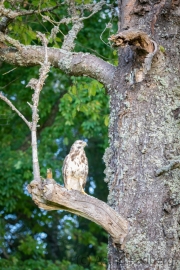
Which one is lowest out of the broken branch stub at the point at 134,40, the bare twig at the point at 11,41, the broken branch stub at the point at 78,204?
the broken branch stub at the point at 78,204

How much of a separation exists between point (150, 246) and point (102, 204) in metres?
0.41

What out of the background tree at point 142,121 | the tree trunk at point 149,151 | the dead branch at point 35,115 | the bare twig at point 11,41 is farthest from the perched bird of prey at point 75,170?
the dead branch at point 35,115

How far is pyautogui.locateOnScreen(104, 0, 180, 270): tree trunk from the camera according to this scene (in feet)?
14.2

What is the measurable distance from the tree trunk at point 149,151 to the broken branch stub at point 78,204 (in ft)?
0.30

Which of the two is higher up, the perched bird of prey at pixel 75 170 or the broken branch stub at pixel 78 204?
the perched bird of prey at pixel 75 170

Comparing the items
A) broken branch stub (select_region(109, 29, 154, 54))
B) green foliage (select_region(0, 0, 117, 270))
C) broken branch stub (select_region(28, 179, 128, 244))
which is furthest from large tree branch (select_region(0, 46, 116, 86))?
green foliage (select_region(0, 0, 117, 270))

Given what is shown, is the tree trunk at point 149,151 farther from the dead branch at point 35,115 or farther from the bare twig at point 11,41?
the bare twig at point 11,41

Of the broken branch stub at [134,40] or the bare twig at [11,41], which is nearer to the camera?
the broken branch stub at [134,40]

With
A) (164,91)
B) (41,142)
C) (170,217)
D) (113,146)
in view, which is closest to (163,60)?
(164,91)

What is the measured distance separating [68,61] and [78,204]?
1455 millimetres

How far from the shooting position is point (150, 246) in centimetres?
432

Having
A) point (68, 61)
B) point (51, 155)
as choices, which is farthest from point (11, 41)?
point (51, 155)

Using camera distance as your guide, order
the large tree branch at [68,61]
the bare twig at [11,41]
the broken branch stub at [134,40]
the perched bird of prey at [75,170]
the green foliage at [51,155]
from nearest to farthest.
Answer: the broken branch stub at [134,40], the large tree branch at [68,61], the bare twig at [11,41], the perched bird of prey at [75,170], the green foliage at [51,155]

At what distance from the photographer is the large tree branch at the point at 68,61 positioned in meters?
5.05
